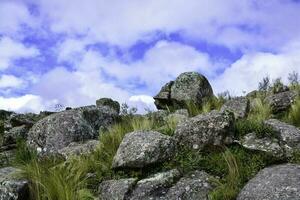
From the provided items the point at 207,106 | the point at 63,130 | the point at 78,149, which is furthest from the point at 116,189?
the point at 207,106

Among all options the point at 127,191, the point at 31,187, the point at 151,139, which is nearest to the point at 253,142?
the point at 151,139

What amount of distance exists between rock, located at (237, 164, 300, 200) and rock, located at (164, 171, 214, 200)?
36.9 inches

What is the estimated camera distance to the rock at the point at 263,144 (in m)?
11.9

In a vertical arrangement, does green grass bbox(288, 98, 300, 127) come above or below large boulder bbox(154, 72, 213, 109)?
below

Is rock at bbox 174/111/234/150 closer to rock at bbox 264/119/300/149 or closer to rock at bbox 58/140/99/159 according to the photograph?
rock at bbox 264/119/300/149

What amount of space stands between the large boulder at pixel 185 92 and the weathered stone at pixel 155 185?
367 inches

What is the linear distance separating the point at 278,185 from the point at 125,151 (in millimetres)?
3834

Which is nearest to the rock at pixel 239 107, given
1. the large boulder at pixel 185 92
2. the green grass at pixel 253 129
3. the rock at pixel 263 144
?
the green grass at pixel 253 129

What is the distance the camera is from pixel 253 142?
1245cm

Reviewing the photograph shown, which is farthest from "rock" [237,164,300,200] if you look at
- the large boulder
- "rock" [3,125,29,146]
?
A: "rock" [3,125,29,146]

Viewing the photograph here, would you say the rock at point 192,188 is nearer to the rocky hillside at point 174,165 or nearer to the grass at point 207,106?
the rocky hillside at point 174,165

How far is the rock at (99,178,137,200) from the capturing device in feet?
36.9

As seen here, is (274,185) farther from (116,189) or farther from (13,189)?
(13,189)

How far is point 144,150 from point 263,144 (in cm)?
287
